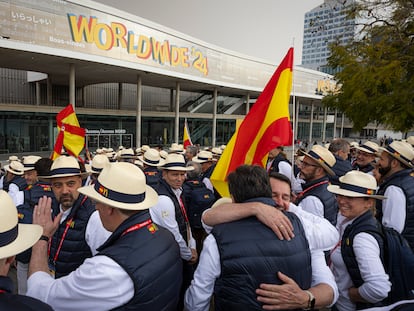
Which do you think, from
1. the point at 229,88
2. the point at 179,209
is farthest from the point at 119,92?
the point at 179,209

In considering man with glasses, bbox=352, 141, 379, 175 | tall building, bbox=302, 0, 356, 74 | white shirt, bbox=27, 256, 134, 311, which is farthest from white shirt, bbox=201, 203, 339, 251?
tall building, bbox=302, 0, 356, 74

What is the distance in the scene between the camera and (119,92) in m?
32.7

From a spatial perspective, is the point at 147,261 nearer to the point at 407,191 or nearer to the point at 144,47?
the point at 407,191

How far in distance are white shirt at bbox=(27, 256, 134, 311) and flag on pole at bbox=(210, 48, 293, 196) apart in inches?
72.6

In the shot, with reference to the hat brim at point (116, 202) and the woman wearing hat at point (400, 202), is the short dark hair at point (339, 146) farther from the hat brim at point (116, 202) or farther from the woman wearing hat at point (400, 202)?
the hat brim at point (116, 202)

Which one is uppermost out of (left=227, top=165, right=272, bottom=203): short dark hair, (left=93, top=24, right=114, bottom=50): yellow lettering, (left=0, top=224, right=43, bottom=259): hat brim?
(left=93, top=24, right=114, bottom=50): yellow lettering

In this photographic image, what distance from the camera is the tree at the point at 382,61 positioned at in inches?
416

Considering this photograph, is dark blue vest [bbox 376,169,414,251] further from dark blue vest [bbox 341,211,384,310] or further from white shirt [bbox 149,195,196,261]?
white shirt [bbox 149,195,196,261]

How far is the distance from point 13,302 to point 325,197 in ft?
10.2


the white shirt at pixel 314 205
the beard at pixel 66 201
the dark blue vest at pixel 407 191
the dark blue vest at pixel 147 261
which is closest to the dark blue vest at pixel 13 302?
the dark blue vest at pixel 147 261

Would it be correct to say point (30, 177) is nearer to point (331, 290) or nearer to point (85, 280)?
point (85, 280)

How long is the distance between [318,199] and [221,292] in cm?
195

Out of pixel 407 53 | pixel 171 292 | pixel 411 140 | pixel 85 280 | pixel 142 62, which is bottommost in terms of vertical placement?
pixel 171 292

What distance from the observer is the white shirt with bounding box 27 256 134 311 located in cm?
176
